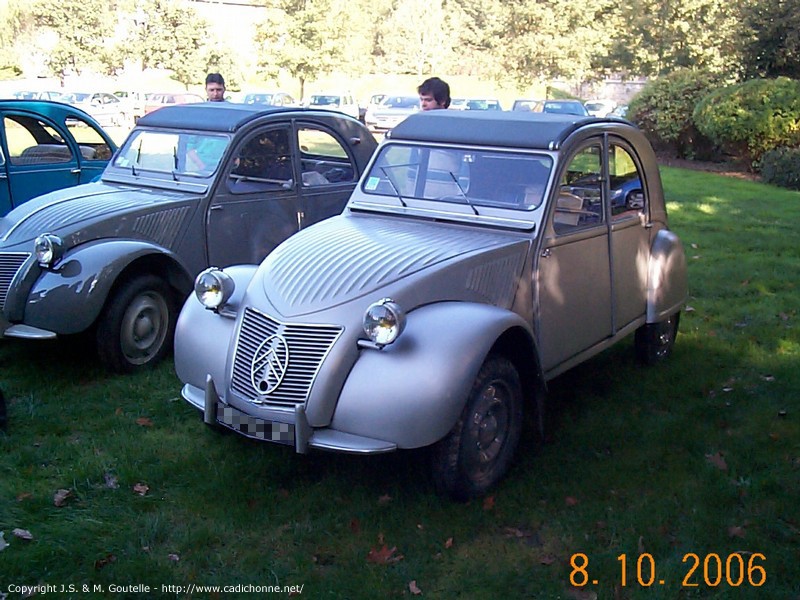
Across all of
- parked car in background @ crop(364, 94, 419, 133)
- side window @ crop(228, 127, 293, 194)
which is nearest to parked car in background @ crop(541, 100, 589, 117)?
parked car in background @ crop(364, 94, 419, 133)

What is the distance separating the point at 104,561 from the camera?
3.79m

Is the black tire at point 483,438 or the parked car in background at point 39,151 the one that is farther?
the parked car in background at point 39,151

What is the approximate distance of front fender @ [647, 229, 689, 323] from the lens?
20.0ft

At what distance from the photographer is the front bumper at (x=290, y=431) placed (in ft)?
12.6

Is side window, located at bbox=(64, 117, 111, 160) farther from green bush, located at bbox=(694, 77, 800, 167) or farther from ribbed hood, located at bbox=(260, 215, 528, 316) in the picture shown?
green bush, located at bbox=(694, 77, 800, 167)

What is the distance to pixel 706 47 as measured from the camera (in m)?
32.6

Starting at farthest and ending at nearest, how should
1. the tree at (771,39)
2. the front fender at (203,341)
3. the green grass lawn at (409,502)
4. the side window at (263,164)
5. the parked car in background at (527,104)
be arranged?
1. the parked car in background at (527,104)
2. the tree at (771,39)
3. the side window at (263,164)
4. the front fender at (203,341)
5. the green grass lawn at (409,502)

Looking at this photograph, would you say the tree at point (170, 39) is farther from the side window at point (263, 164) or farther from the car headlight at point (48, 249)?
the car headlight at point (48, 249)

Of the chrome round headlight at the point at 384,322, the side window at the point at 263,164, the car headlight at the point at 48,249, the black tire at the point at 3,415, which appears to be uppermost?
the side window at the point at 263,164

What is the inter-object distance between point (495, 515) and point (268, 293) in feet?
5.27

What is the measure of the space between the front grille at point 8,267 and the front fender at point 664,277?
173 inches

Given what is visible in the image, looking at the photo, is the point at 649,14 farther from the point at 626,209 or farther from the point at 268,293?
the point at 268,293

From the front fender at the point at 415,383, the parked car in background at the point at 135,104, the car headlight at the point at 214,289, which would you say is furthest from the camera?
the parked car in background at the point at 135,104

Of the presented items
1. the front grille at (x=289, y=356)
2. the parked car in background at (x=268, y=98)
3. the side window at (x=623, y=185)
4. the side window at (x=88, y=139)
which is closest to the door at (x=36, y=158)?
the side window at (x=88, y=139)
